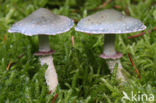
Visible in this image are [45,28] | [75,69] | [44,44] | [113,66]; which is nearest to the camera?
[45,28]

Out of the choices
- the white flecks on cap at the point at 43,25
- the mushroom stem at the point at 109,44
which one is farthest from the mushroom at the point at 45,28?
the mushroom stem at the point at 109,44

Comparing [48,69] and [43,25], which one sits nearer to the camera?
[43,25]

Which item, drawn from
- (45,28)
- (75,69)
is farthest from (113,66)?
(45,28)

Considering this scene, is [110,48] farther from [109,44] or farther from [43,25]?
[43,25]

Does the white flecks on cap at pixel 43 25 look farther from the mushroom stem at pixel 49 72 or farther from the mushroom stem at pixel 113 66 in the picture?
the mushroom stem at pixel 113 66

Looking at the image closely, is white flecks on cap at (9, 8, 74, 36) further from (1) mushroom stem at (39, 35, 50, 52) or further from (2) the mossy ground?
(2) the mossy ground

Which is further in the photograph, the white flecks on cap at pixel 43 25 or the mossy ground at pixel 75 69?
the mossy ground at pixel 75 69

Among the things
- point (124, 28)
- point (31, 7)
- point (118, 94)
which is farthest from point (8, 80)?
point (31, 7)
